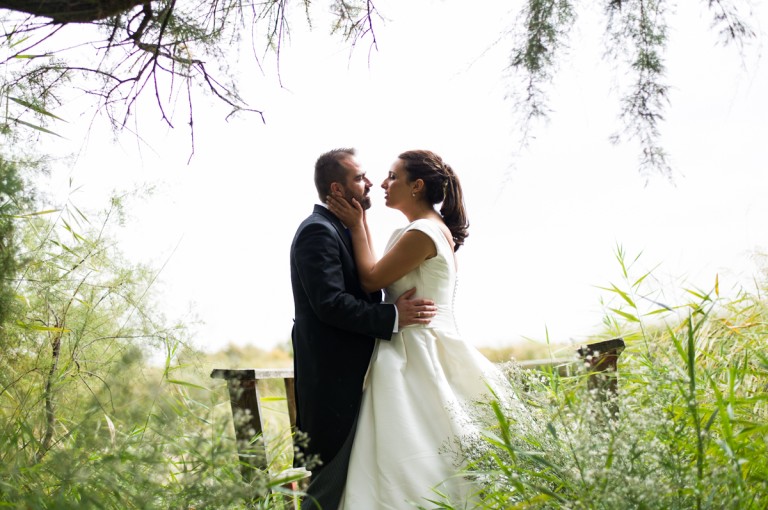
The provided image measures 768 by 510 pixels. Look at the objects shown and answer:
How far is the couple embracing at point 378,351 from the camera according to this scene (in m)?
2.41

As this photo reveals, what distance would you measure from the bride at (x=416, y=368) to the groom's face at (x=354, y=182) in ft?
0.16

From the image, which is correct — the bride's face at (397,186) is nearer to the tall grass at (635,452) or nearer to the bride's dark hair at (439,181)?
the bride's dark hair at (439,181)

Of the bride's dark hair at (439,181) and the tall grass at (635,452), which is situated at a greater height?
the bride's dark hair at (439,181)

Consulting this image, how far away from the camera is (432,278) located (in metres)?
2.71

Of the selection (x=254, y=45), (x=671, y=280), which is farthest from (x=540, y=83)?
(x=671, y=280)

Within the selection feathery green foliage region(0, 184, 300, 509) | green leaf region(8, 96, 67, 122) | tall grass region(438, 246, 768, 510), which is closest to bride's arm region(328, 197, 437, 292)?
tall grass region(438, 246, 768, 510)

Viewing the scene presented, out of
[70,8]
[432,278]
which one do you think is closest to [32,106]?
[70,8]

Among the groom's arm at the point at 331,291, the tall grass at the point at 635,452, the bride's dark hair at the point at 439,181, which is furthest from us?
the bride's dark hair at the point at 439,181

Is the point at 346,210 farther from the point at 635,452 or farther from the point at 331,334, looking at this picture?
the point at 635,452

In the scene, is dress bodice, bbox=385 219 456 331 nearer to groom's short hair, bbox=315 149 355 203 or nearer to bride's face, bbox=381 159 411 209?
bride's face, bbox=381 159 411 209

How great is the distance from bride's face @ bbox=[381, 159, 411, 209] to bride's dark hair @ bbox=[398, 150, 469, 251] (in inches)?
0.8

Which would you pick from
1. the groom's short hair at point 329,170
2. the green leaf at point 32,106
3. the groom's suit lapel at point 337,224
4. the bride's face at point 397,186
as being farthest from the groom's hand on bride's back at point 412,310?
the green leaf at point 32,106

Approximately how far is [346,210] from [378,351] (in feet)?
1.78

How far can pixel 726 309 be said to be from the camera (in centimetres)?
373
